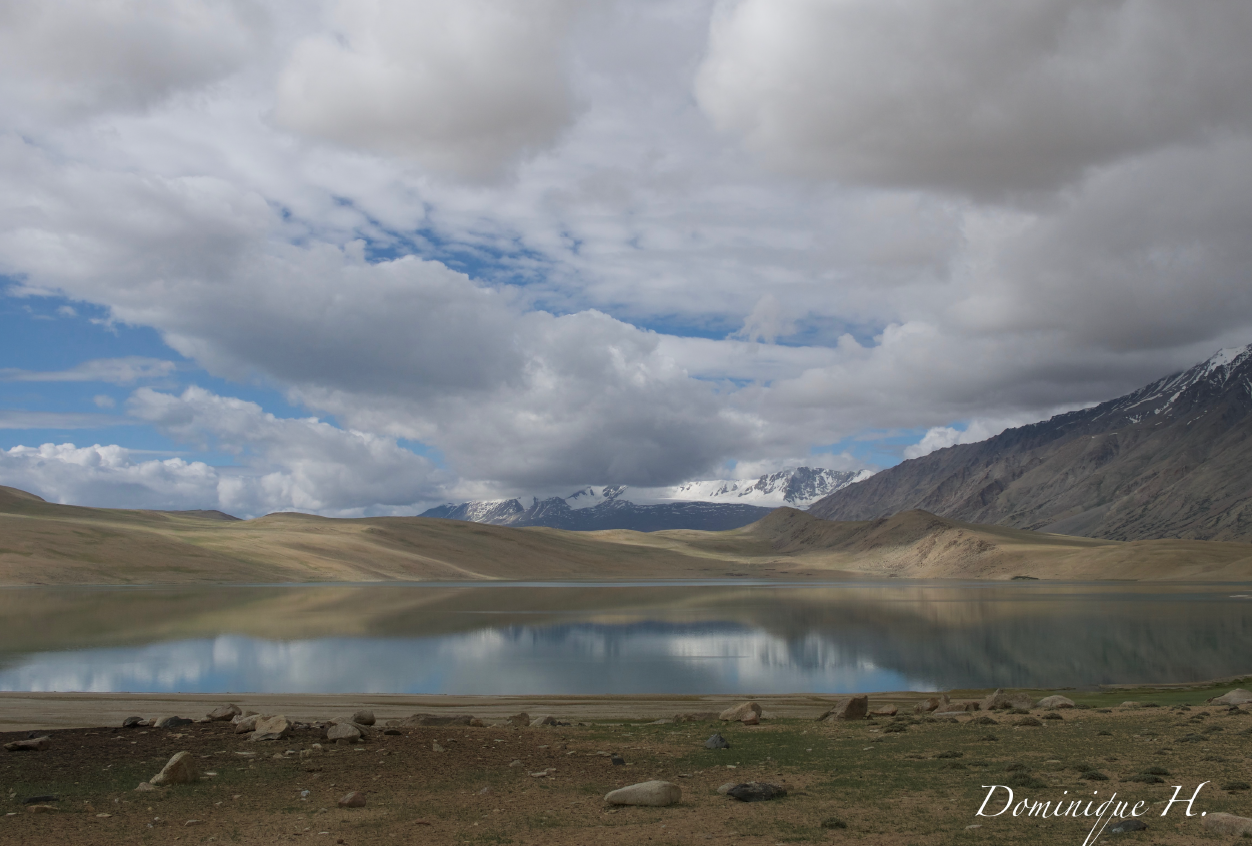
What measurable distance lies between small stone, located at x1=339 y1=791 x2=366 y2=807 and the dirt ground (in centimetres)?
19

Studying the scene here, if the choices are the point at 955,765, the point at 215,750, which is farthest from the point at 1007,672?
the point at 215,750

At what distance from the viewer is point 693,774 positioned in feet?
53.6

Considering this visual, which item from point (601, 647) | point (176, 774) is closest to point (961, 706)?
point (176, 774)

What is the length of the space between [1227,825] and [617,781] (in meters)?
9.21

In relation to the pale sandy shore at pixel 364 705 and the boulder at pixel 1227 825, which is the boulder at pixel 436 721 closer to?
the pale sandy shore at pixel 364 705

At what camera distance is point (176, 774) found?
15250 millimetres

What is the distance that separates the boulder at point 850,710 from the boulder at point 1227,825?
1291 cm

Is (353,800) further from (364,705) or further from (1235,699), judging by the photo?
(1235,699)

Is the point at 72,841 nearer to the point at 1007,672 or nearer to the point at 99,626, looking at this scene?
the point at 1007,672

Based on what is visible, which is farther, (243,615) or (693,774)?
(243,615)

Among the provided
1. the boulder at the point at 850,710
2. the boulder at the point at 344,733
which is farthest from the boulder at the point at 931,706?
the boulder at the point at 344,733

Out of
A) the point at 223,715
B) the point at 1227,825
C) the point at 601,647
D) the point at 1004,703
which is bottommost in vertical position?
the point at 601,647

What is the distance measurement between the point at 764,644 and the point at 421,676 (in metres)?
22.0

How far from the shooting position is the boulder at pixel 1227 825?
11086 millimetres
